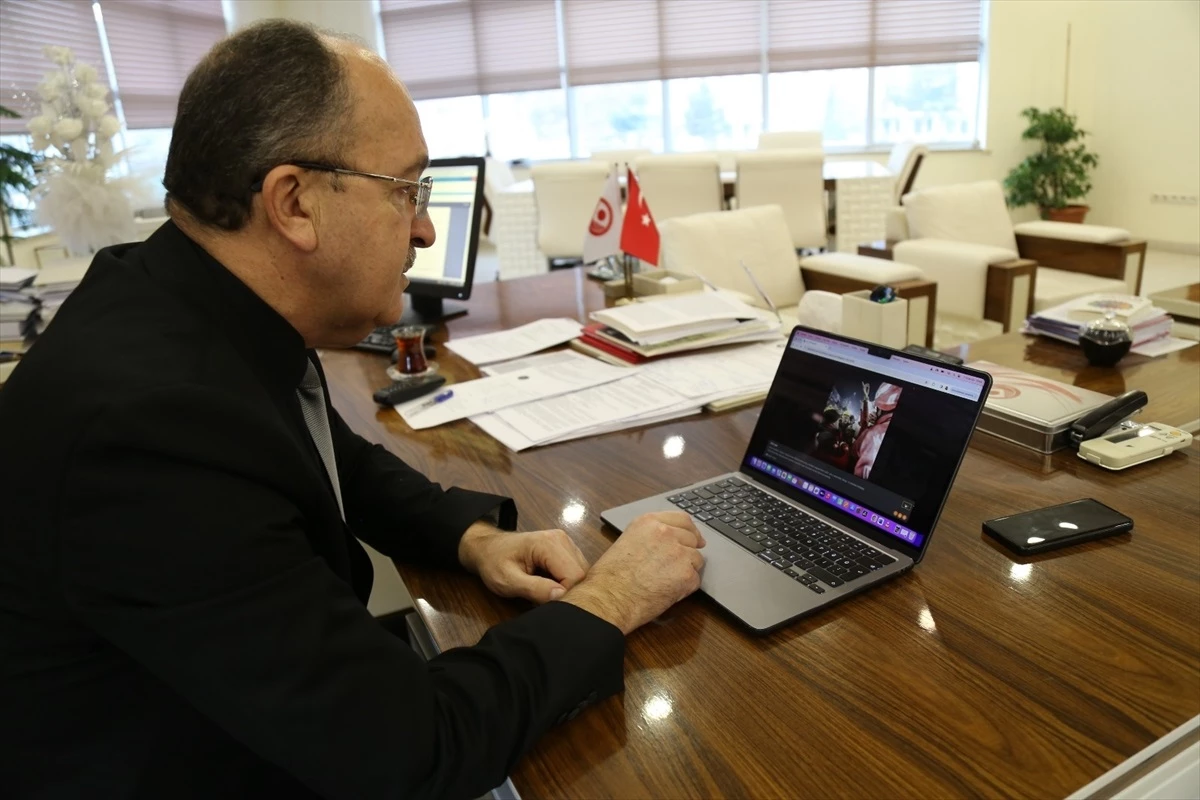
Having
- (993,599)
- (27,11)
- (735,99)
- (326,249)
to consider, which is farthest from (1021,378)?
(735,99)

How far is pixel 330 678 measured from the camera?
610 millimetres

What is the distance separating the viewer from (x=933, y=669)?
0.72 meters


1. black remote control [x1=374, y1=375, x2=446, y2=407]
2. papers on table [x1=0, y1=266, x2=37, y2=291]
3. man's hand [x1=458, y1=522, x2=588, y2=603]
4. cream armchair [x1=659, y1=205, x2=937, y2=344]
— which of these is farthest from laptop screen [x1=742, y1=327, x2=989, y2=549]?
papers on table [x1=0, y1=266, x2=37, y2=291]

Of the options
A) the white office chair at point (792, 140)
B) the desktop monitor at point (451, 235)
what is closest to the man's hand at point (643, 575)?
the desktop monitor at point (451, 235)

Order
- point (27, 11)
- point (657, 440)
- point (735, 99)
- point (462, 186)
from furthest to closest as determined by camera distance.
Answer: point (735, 99), point (27, 11), point (462, 186), point (657, 440)

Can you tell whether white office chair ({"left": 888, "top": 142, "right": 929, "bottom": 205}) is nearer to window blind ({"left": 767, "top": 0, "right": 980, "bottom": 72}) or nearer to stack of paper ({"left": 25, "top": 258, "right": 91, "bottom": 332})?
window blind ({"left": 767, "top": 0, "right": 980, "bottom": 72})

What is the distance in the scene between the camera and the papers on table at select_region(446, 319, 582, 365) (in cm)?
181

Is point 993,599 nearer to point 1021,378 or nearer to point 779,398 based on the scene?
point 779,398

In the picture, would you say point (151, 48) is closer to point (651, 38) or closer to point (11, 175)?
point (11, 175)

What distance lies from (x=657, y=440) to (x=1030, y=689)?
69 centimetres

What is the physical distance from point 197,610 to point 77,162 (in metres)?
2.47

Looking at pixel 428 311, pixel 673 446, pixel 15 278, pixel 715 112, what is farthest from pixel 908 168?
pixel 15 278

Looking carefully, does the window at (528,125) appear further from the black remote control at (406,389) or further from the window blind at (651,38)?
the black remote control at (406,389)

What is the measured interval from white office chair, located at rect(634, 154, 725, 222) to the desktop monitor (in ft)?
7.32
